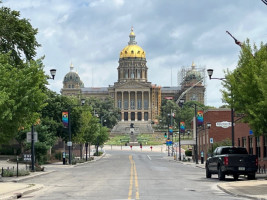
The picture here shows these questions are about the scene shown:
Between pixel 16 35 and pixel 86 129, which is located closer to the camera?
pixel 16 35

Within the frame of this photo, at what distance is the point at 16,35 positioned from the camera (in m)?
39.0

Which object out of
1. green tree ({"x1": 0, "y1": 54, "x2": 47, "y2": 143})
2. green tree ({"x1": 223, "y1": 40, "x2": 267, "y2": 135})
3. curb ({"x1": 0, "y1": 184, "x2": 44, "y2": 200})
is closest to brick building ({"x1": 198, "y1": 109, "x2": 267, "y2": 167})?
green tree ({"x1": 223, "y1": 40, "x2": 267, "y2": 135})

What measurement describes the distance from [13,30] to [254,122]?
20089mm

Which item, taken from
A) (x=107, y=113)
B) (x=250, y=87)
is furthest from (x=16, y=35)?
(x=107, y=113)

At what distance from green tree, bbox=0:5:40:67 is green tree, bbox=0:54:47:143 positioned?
943 centimetres

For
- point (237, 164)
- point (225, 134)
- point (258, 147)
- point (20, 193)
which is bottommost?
point (20, 193)

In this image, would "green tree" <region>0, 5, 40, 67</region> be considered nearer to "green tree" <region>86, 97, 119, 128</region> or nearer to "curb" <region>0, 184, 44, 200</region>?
"curb" <region>0, 184, 44, 200</region>

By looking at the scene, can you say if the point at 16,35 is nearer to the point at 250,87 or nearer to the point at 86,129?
the point at 250,87

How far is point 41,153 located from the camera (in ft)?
168

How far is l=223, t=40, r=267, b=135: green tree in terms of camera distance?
27406mm

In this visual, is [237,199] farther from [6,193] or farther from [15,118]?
[15,118]

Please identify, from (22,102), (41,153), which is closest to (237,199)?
(22,102)

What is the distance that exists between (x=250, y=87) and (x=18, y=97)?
12.7 meters

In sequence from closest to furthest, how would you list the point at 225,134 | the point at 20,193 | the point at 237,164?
1. the point at 20,193
2. the point at 237,164
3. the point at 225,134
